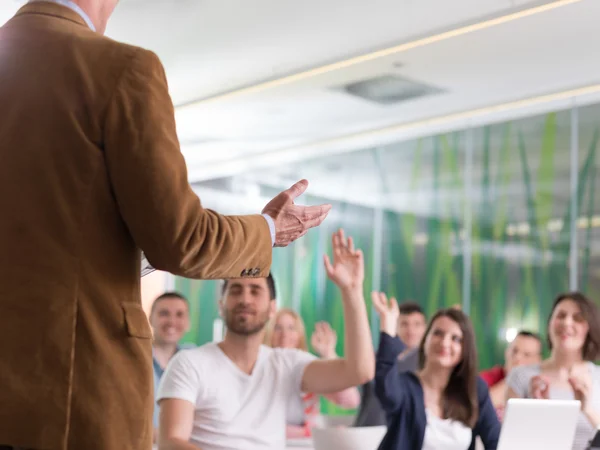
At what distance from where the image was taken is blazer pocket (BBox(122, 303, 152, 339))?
4.11 feet

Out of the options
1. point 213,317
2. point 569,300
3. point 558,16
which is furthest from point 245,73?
point 213,317

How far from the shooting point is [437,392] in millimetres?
3906

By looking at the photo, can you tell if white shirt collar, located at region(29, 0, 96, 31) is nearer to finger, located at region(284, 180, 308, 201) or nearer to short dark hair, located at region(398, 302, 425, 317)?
finger, located at region(284, 180, 308, 201)

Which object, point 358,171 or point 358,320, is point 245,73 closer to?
point 358,171

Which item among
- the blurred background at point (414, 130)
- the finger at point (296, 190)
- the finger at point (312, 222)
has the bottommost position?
the finger at point (312, 222)

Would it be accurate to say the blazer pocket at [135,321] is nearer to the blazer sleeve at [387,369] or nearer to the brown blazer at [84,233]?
the brown blazer at [84,233]

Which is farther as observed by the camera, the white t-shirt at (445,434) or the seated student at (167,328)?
the seated student at (167,328)

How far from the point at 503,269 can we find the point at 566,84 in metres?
1.61

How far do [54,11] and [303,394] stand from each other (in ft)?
9.36

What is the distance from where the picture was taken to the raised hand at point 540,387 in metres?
4.09

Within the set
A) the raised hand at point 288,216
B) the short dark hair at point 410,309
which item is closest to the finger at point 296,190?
the raised hand at point 288,216

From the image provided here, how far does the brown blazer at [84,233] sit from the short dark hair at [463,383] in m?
2.66

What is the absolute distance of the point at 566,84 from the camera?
22.8ft

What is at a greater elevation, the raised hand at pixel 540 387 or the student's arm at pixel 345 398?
the raised hand at pixel 540 387
